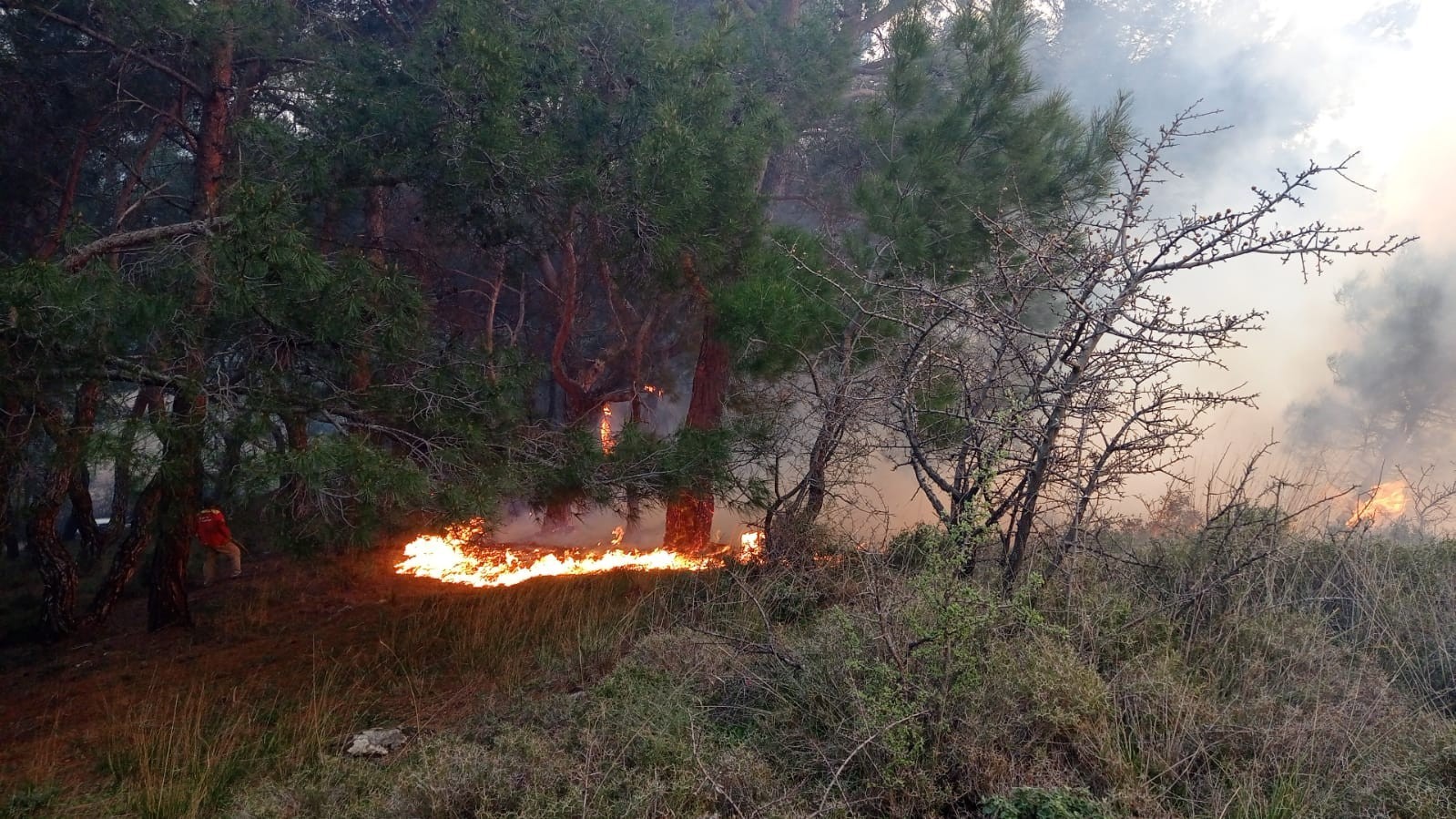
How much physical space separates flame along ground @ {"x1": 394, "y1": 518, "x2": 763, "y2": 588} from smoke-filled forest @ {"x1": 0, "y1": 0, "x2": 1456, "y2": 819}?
0.09 metres

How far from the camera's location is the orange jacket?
11.2m

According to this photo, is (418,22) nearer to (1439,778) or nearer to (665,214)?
(665,214)

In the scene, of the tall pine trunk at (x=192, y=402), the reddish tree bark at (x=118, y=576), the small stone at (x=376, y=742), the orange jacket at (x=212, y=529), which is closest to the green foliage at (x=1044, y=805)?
the small stone at (x=376, y=742)

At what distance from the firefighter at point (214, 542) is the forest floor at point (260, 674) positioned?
73cm

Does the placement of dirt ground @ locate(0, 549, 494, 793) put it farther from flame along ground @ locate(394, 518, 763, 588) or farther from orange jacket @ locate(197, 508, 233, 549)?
orange jacket @ locate(197, 508, 233, 549)

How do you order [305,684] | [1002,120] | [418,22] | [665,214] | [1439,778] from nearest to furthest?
[1439,778], [305,684], [665,214], [1002,120], [418,22]

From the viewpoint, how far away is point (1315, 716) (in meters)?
4.17

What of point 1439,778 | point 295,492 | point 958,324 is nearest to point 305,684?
point 295,492

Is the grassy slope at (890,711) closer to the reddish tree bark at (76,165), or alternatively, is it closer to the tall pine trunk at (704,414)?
the tall pine trunk at (704,414)

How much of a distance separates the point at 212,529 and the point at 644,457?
6843mm

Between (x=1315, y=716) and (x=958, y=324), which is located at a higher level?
(x=958, y=324)

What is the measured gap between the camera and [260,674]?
24.2 ft

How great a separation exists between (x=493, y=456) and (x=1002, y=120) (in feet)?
20.4

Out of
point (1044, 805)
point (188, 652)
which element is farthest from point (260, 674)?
point (1044, 805)
